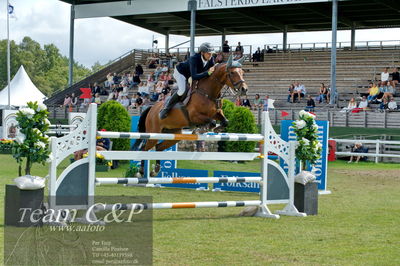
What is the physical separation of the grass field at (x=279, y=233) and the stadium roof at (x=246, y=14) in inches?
685

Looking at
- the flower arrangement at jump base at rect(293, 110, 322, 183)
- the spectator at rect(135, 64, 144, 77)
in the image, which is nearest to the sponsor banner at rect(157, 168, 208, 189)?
the flower arrangement at jump base at rect(293, 110, 322, 183)

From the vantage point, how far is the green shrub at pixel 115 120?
18.4 meters

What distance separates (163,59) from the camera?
3519 cm

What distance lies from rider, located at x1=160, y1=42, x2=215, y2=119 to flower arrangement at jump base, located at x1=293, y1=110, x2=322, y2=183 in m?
1.56

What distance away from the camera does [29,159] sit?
23.5 feet

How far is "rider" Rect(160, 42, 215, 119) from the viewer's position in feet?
29.6

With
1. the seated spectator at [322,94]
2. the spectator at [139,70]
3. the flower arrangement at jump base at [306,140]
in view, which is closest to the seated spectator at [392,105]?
the seated spectator at [322,94]

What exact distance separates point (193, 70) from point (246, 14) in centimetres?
2368

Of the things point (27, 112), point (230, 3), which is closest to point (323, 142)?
point (27, 112)

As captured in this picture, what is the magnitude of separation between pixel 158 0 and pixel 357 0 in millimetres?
9488

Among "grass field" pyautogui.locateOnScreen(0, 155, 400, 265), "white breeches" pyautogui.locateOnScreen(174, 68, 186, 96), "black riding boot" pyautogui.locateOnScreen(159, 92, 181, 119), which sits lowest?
"grass field" pyautogui.locateOnScreen(0, 155, 400, 265)

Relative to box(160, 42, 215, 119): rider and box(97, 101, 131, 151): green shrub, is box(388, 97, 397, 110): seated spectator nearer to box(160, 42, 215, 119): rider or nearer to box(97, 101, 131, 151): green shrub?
box(97, 101, 131, 151): green shrub

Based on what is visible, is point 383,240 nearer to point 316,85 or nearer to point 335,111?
point 335,111

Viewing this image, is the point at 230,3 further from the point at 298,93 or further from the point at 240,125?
the point at 240,125
